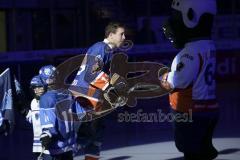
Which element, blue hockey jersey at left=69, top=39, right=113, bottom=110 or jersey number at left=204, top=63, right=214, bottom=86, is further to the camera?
blue hockey jersey at left=69, top=39, right=113, bottom=110

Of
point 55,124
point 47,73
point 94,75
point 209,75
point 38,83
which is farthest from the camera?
point 94,75

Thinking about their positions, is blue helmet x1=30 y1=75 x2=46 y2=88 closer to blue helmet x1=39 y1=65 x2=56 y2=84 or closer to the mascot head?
blue helmet x1=39 y1=65 x2=56 y2=84

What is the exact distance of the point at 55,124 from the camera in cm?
Result: 660

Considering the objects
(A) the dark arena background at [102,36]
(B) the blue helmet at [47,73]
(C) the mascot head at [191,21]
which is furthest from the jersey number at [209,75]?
(A) the dark arena background at [102,36]

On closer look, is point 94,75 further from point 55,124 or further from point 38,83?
point 55,124

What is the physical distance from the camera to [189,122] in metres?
6.27

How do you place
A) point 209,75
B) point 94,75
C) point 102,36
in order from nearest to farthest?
point 209,75 < point 94,75 < point 102,36

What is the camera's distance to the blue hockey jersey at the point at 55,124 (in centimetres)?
655

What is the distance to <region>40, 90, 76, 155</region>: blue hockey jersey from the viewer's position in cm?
655

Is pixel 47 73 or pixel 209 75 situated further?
pixel 47 73

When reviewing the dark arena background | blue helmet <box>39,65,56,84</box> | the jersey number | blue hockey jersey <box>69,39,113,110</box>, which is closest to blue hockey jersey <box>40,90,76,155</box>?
blue helmet <box>39,65,56,84</box>

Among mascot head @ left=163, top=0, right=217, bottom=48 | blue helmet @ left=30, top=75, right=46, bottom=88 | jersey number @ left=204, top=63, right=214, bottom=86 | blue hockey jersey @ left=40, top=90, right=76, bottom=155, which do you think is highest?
mascot head @ left=163, top=0, right=217, bottom=48

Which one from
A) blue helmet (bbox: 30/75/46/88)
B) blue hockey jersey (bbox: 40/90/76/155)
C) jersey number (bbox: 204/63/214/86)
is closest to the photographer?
jersey number (bbox: 204/63/214/86)

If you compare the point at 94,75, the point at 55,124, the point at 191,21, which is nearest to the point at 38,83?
the point at 55,124
